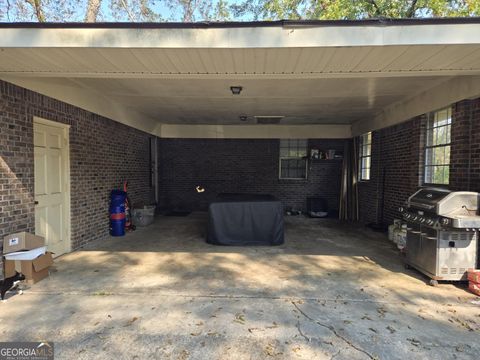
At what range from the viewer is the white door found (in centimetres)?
425

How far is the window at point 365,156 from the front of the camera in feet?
26.3

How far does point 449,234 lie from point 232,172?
22.5ft

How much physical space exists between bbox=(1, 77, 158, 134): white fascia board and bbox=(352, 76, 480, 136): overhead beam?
19.6 ft

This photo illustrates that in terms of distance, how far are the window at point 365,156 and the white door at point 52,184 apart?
282 inches

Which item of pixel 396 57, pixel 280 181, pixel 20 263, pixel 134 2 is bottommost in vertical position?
pixel 20 263

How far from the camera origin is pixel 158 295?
3.26m

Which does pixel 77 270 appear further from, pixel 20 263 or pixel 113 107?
pixel 113 107

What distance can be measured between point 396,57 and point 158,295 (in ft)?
12.0

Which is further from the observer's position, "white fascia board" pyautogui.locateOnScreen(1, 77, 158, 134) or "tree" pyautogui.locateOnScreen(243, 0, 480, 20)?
"tree" pyautogui.locateOnScreen(243, 0, 480, 20)

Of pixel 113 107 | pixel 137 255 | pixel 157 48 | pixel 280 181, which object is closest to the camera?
pixel 157 48

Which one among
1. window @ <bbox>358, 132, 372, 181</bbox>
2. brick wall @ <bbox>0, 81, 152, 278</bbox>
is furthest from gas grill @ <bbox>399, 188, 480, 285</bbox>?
brick wall @ <bbox>0, 81, 152, 278</bbox>

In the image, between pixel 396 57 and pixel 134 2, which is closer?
pixel 396 57

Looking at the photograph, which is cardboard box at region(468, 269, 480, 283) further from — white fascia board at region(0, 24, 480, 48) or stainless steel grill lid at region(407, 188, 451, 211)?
white fascia board at region(0, 24, 480, 48)

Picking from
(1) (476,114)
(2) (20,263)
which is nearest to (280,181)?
(1) (476,114)
